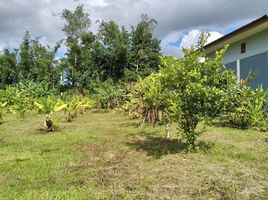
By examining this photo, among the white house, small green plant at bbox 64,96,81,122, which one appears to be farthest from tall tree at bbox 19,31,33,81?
the white house

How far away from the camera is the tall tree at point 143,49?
113 feet

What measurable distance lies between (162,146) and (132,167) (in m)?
2.12

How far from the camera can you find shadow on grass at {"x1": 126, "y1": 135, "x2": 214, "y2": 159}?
8.12 m

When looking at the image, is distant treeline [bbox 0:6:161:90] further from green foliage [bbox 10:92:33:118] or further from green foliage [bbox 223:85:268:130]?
green foliage [bbox 223:85:268:130]

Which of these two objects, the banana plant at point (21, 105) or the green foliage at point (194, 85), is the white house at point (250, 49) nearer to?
the green foliage at point (194, 85)

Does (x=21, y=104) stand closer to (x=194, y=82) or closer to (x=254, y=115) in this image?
(x=254, y=115)

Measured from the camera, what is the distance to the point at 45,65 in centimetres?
3266

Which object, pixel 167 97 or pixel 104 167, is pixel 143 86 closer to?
pixel 167 97

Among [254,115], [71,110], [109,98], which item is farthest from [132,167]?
[109,98]

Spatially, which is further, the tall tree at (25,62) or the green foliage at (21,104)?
the tall tree at (25,62)

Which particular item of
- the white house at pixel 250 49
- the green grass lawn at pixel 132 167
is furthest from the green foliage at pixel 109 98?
the green grass lawn at pixel 132 167

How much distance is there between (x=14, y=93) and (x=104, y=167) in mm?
18185

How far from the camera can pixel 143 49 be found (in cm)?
3497

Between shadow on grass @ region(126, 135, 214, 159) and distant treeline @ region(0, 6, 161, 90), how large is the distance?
22700 mm
